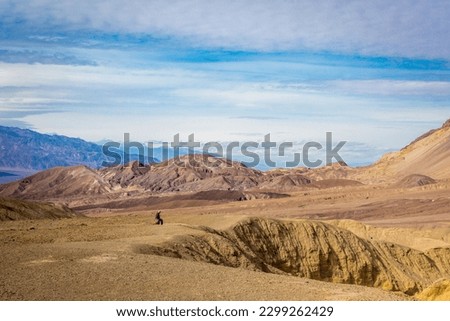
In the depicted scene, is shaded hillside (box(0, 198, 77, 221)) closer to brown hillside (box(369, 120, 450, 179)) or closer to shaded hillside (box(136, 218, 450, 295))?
shaded hillside (box(136, 218, 450, 295))

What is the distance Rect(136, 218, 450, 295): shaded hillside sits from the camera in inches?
1166

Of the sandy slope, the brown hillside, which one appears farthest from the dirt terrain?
the brown hillside

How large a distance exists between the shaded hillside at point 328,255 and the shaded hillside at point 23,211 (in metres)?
15.2

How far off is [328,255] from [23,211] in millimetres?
19435

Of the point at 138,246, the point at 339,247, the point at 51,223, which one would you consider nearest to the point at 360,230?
the point at 339,247

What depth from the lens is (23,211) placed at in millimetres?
40250

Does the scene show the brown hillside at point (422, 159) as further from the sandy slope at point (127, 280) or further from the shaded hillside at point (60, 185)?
the sandy slope at point (127, 280)

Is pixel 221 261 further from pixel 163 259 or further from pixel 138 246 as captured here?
pixel 163 259

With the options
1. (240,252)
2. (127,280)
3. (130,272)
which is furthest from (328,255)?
(127,280)

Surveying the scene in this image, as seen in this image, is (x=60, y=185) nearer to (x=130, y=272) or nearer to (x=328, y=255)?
(x=328, y=255)

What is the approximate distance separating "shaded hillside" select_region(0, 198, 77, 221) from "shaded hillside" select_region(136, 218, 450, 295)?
15.2 meters

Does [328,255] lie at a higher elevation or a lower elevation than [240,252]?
lower
